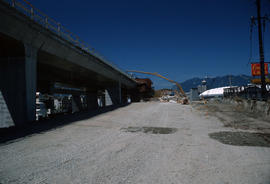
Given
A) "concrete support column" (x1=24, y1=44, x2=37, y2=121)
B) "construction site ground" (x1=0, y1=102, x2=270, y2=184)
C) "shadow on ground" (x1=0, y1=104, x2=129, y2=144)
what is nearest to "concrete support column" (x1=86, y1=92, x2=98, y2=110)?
"concrete support column" (x1=24, y1=44, x2=37, y2=121)

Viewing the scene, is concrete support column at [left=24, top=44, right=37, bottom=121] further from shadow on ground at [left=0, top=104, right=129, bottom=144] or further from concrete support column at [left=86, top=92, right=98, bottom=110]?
concrete support column at [left=86, top=92, right=98, bottom=110]

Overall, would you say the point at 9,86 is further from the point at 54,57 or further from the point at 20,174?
the point at 20,174

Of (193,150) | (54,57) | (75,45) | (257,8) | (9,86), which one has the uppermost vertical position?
(257,8)

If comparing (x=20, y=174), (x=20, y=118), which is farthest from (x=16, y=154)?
(x=20, y=118)

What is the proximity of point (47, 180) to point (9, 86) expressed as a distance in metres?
12.2

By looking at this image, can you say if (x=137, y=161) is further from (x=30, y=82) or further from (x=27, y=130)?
(x=30, y=82)

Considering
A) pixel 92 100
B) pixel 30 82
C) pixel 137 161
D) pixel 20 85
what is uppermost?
pixel 30 82

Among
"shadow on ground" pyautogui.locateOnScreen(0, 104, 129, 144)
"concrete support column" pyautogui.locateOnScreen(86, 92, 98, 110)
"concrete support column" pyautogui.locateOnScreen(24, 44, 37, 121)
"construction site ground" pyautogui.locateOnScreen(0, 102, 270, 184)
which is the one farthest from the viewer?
"concrete support column" pyautogui.locateOnScreen(86, 92, 98, 110)

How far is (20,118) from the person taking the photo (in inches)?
462

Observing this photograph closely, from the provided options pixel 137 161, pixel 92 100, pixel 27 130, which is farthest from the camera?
pixel 92 100

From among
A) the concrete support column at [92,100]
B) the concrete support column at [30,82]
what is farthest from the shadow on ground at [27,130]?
the concrete support column at [92,100]

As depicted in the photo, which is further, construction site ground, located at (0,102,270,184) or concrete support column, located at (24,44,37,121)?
concrete support column, located at (24,44,37,121)

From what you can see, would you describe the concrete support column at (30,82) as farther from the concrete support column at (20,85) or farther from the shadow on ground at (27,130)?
the shadow on ground at (27,130)

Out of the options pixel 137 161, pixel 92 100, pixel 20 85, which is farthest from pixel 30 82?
pixel 92 100
